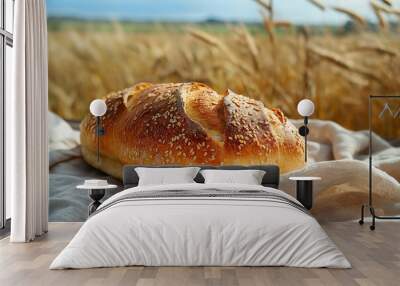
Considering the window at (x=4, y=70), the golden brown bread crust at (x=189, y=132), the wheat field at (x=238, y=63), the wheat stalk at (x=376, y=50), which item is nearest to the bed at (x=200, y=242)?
the window at (x=4, y=70)

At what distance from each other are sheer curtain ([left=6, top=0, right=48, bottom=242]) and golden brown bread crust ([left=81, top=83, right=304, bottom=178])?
1191 mm

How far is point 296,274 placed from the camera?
4.10 metres

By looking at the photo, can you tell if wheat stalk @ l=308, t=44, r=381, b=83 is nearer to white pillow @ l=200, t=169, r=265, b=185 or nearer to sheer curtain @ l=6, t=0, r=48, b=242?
white pillow @ l=200, t=169, r=265, b=185

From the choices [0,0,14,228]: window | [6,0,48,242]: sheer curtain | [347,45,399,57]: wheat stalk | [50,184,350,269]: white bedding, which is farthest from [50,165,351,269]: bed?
[347,45,399,57]: wheat stalk

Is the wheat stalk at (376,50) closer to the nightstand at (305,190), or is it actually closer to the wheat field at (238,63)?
the wheat field at (238,63)

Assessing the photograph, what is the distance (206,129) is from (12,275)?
10.7 ft

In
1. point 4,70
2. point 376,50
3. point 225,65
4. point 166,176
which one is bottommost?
point 166,176

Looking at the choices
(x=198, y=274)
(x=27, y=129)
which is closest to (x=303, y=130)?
(x=27, y=129)

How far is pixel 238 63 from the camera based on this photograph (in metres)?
7.46

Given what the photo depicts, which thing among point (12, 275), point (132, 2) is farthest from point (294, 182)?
point (12, 275)

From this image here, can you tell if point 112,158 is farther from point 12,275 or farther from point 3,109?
point 12,275

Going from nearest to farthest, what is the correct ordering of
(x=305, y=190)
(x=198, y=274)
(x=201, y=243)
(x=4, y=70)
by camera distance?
(x=198, y=274) < (x=201, y=243) < (x=4, y=70) < (x=305, y=190)

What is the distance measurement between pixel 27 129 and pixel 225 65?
8.64 ft

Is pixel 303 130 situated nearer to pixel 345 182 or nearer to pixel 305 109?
pixel 305 109
